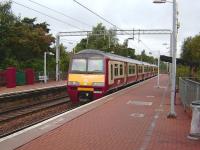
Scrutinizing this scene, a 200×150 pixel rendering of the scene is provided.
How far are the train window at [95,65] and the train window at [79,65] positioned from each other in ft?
1.07

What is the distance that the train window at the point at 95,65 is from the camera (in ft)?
78.2

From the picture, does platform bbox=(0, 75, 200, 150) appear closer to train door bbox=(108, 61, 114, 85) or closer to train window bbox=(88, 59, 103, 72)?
train window bbox=(88, 59, 103, 72)

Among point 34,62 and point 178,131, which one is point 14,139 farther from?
point 34,62

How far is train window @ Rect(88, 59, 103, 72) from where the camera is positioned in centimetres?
2383

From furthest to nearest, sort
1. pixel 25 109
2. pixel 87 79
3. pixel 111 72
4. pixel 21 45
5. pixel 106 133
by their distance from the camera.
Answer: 1. pixel 21 45
2. pixel 111 72
3. pixel 87 79
4. pixel 25 109
5. pixel 106 133

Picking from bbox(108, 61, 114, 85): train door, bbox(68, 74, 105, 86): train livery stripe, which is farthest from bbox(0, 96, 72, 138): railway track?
bbox(108, 61, 114, 85): train door

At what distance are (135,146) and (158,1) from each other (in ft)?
40.9

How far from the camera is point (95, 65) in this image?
24.0 m

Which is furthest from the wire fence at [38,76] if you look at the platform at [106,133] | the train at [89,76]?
the platform at [106,133]

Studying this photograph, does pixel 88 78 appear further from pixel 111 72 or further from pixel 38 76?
pixel 38 76

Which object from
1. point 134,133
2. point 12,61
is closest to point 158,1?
point 134,133

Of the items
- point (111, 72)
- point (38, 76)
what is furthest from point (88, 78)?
point (38, 76)

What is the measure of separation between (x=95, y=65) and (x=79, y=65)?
0.89 meters

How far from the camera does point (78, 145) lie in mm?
9852
